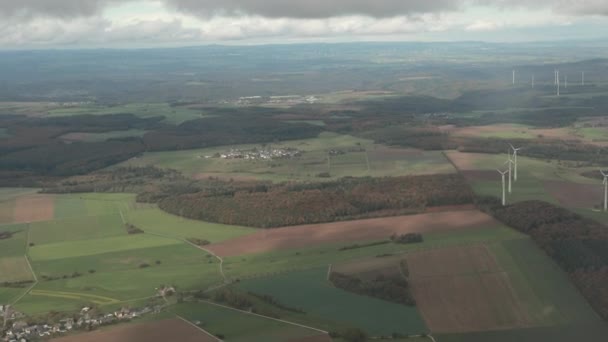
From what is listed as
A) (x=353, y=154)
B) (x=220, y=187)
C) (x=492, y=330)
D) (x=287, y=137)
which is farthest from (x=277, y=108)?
(x=492, y=330)

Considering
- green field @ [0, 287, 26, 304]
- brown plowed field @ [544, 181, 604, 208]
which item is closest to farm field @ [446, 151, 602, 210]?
brown plowed field @ [544, 181, 604, 208]

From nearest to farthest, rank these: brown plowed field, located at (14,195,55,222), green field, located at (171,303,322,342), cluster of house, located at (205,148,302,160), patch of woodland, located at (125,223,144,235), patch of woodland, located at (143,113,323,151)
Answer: green field, located at (171,303,322,342) → patch of woodland, located at (125,223,144,235) → brown plowed field, located at (14,195,55,222) → cluster of house, located at (205,148,302,160) → patch of woodland, located at (143,113,323,151)

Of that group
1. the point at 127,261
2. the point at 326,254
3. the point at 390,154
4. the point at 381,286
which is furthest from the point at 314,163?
the point at 381,286

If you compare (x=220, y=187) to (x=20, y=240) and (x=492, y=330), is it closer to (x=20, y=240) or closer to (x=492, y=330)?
(x=20, y=240)

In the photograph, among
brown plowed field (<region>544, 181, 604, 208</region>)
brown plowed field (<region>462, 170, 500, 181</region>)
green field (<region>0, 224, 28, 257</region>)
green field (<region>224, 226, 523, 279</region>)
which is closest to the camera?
green field (<region>224, 226, 523, 279</region>)

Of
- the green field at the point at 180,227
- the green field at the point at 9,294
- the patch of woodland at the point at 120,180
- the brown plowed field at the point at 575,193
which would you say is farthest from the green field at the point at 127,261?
the brown plowed field at the point at 575,193

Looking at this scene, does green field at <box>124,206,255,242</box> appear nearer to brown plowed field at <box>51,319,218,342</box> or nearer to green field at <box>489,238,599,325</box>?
brown plowed field at <box>51,319,218,342</box>
